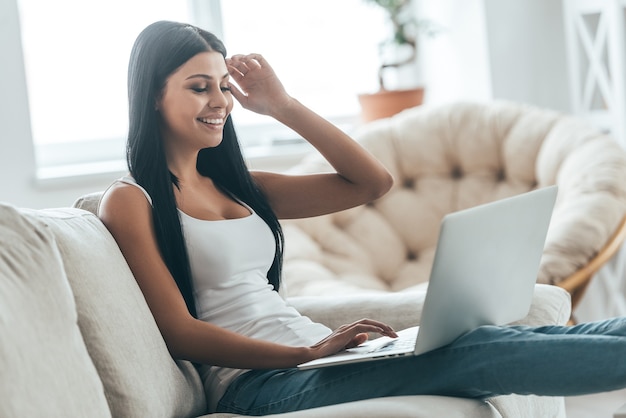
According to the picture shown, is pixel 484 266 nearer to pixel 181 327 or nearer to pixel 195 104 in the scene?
pixel 181 327

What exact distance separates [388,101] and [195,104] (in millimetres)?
1958

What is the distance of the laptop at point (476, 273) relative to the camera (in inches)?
55.7

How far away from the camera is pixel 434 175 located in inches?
123

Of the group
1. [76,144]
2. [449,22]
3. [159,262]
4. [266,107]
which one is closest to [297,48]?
[449,22]

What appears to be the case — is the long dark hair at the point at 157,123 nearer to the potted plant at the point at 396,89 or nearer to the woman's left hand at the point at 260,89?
the woman's left hand at the point at 260,89

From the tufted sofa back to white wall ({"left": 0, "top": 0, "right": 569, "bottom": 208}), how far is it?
19.3 inches

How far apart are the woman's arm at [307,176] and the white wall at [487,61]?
1.39 meters

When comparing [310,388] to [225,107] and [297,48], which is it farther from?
[297,48]

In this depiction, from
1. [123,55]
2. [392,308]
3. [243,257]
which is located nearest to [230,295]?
[243,257]

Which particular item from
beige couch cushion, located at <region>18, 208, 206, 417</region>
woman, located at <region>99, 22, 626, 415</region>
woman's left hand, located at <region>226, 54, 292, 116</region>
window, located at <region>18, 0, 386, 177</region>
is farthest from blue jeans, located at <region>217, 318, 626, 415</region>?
window, located at <region>18, 0, 386, 177</region>

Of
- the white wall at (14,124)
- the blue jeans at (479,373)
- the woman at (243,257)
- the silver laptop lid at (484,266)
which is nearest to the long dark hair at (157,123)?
the woman at (243,257)

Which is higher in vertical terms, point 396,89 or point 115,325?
point 396,89

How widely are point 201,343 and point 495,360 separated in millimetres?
487

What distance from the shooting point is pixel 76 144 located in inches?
136
